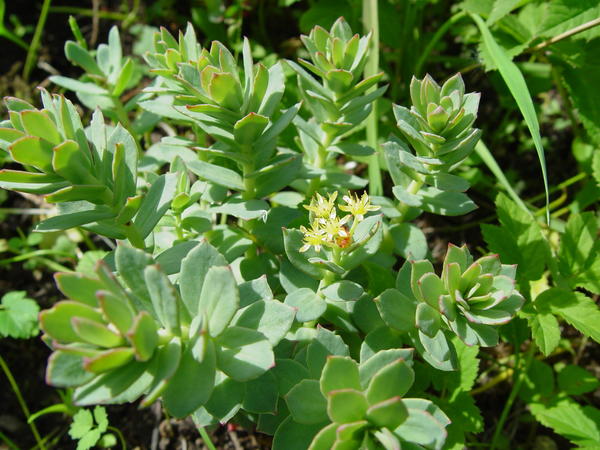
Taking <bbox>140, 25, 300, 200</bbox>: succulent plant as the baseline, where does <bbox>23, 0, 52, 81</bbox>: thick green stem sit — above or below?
below

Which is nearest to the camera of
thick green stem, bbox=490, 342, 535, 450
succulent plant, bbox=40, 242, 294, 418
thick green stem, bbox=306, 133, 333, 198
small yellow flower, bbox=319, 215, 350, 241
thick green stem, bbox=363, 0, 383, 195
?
succulent plant, bbox=40, 242, 294, 418

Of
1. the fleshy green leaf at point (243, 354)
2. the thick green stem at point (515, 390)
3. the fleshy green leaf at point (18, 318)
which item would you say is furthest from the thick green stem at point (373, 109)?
the fleshy green leaf at point (18, 318)

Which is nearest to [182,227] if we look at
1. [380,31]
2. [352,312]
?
[352,312]

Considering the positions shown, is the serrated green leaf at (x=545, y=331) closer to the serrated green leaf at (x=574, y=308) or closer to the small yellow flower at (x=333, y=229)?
the serrated green leaf at (x=574, y=308)

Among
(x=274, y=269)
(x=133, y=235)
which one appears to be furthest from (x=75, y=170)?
(x=274, y=269)

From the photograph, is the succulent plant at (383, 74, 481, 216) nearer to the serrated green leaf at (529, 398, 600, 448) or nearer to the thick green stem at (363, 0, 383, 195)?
the thick green stem at (363, 0, 383, 195)

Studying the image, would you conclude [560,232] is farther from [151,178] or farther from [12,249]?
[12,249]

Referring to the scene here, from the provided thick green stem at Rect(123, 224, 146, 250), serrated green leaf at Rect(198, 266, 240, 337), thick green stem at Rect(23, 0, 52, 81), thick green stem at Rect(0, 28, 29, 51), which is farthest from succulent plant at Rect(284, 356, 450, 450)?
thick green stem at Rect(23, 0, 52, 81)
